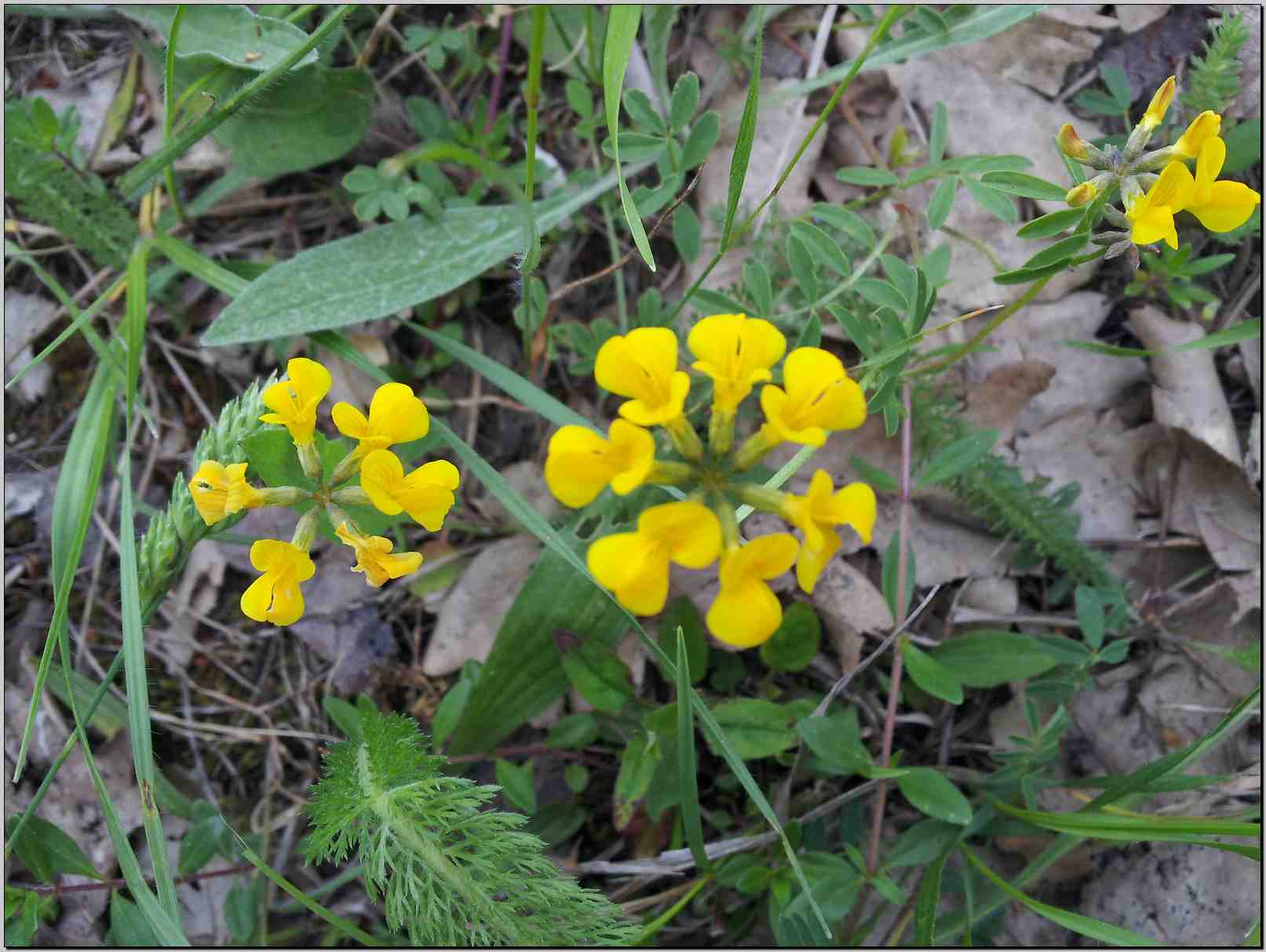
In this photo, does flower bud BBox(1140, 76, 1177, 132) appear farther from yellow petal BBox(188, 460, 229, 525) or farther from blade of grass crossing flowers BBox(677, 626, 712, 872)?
yellow petal BBox(188, 460, 229, 525)

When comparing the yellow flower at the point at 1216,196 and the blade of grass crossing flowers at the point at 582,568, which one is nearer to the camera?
the yellow flower at the point at 1216,196

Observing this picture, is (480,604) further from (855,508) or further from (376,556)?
(855,508)

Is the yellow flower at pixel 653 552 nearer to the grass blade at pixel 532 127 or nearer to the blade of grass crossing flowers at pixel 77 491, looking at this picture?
the grass blade at pixel 532 127

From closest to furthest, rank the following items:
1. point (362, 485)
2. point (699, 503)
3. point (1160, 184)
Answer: point (699, 503)
point (1160, 184)
point (362, 485)

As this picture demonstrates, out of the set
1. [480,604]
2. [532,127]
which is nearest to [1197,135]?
[532,127]

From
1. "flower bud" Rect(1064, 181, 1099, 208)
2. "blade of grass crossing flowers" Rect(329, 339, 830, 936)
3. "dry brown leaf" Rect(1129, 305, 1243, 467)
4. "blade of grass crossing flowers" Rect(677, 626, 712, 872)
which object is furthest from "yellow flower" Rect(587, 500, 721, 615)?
"dry brown leaf" Rect(1129, 305, 1243, 467)

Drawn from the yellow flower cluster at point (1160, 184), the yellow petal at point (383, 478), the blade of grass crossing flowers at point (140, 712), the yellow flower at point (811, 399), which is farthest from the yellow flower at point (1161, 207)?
the blade of grass crossing flowers at point (140, 712)
